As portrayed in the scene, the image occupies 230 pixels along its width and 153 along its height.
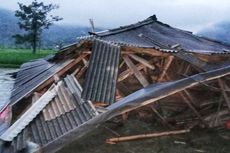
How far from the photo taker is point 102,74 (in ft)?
26.9

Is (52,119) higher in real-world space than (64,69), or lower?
lower

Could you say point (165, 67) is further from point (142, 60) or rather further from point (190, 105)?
point (190, 105)

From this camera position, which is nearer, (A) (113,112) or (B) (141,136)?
(A) (113,112)

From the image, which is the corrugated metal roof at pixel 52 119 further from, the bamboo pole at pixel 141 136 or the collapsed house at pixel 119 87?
the bamboo pole at pixel 141 136

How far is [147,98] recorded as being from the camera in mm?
5965

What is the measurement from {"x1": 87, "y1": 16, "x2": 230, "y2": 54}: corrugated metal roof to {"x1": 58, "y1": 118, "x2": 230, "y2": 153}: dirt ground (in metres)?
1.94

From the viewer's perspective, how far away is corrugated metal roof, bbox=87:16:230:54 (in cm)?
994

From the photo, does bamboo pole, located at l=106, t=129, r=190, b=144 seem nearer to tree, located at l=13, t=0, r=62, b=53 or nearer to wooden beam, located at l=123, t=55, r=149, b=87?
wooden beam, located at l=123, t=55, r=149, b=87


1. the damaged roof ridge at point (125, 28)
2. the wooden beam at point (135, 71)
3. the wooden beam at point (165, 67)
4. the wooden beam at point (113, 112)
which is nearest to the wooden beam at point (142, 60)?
the wooden beam at point (135, 71)

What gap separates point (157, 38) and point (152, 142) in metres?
3.33

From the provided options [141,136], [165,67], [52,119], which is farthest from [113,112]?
[165,67]

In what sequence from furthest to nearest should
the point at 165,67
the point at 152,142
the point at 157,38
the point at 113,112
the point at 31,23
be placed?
the point at 31,23, the point at 157,38, the point at 165,67, the point at 152,142, the point at 113,112

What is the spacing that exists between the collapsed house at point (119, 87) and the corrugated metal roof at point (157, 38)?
3 centimetres

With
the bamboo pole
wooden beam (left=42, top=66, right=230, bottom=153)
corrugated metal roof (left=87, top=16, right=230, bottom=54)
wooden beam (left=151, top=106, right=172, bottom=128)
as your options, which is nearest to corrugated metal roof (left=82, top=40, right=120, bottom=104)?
corrugated metal roof (left=87, top=16, right=230, bottom=54)
